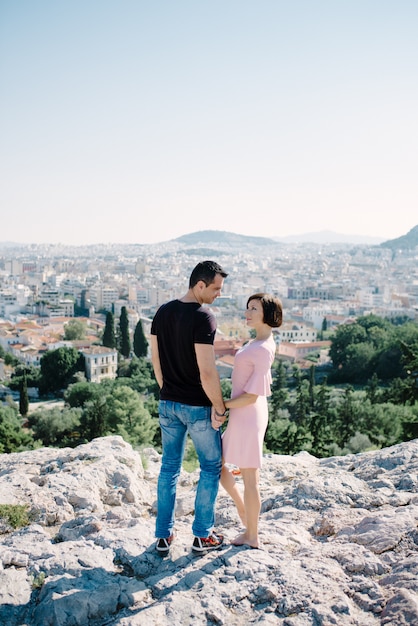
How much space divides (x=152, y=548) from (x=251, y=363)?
1074 millimetres

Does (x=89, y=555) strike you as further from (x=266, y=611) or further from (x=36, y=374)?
(x=36, y=374)

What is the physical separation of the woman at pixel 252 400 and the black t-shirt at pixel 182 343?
166mm

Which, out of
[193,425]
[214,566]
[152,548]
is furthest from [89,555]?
[193,425]

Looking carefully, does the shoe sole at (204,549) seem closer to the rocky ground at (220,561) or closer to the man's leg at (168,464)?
the rocky ground at (220,561)

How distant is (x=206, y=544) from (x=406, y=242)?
190 meters

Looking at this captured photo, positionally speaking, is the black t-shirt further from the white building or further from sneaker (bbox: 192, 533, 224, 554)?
the white building

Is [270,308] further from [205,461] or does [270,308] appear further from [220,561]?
[220,561]

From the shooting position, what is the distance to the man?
2.63 metres

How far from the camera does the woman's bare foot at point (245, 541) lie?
2.82 meters

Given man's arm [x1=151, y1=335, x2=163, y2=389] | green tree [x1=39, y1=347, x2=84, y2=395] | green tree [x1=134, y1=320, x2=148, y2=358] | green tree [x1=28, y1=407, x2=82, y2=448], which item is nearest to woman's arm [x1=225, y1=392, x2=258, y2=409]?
man's arm [x1=151, y1=335, x2=163, y2=389]

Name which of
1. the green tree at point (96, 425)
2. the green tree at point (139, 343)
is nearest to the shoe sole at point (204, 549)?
the green tree at point (96, 425)

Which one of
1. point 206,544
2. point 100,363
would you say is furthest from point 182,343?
point 100,363

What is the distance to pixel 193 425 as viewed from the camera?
107 inches

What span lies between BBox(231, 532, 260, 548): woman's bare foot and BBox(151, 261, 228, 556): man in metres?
0.08
